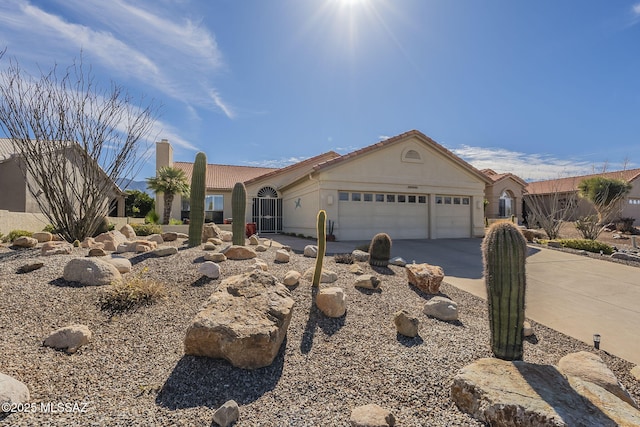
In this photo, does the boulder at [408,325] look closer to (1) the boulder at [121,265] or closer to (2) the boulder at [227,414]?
(2) the boulder at [227,414]

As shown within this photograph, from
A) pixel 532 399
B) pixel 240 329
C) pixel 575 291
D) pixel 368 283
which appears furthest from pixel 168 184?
pixel 532 399

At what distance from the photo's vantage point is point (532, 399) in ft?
7.75

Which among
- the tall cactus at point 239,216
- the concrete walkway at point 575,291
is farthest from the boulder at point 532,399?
the tall cactus at point 239,216

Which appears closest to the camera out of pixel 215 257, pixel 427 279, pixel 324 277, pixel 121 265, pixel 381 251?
pixel 121 265

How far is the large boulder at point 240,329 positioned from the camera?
2971 mm

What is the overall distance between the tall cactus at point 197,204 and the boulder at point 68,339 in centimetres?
471

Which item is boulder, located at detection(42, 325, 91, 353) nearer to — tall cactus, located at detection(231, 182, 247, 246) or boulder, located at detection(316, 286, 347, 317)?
boulder, located at detection(316, 286, 347, 317)

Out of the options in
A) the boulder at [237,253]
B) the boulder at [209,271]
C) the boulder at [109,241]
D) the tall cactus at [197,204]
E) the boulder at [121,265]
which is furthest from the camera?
the tall cactus at [197,204]

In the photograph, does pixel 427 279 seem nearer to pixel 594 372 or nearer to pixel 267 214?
pixel 594 372

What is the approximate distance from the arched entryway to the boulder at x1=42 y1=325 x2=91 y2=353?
16.2 metres

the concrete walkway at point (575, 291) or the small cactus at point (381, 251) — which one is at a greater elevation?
the small cactus at point (381, 251)

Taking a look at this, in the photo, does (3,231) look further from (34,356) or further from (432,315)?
(432,315)

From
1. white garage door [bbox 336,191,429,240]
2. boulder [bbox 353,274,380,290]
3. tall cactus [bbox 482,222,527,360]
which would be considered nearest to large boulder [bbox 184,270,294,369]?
boulder [bbox 353,274,380,290]

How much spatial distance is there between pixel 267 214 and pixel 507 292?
17.4 metres
